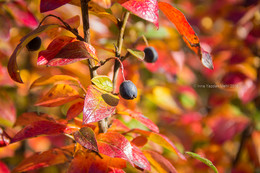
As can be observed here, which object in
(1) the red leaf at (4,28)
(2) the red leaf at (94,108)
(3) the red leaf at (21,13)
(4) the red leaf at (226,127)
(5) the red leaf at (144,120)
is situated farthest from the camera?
(4) the red leaf at (226,127)

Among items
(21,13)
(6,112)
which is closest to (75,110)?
(6,112)

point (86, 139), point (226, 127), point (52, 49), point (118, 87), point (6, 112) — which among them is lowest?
point (226, 127)

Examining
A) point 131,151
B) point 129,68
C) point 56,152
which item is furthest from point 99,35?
point 131,151

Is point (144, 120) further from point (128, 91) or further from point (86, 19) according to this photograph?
point (86, 19)

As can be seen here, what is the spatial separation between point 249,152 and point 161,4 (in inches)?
46.8

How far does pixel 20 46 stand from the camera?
54cm

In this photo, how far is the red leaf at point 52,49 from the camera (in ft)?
1.80

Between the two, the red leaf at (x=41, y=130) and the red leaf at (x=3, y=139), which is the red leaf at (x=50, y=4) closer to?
the red leaf at (x=41, y=130)

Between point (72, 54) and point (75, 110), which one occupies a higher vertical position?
point (72, 54)

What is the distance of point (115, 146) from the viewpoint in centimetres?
54

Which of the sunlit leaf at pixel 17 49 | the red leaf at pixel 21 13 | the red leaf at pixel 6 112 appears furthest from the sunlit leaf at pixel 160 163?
the red leaf at pixel 21 13

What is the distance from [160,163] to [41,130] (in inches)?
10.8

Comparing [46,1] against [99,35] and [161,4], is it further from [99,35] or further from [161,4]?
[99,35]

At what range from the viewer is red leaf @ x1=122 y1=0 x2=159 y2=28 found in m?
0.50
